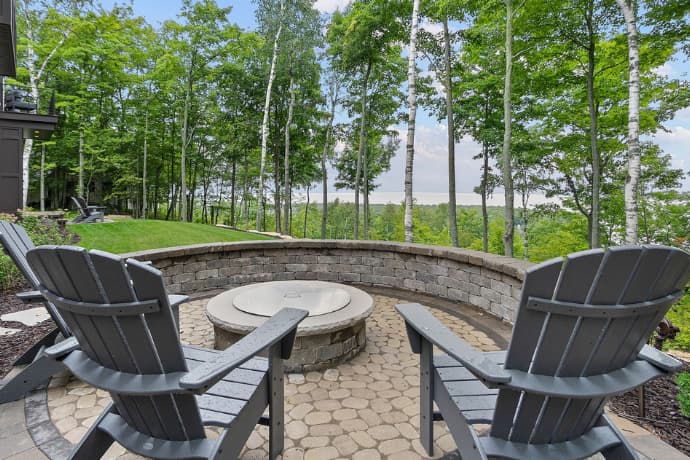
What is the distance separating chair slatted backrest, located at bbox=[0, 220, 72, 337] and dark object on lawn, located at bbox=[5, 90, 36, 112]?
30.0 feet

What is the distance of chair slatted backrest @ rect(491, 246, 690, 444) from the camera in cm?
95

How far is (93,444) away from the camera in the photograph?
128 centimetres

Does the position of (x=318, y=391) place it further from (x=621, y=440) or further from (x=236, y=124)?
(x=236, y=124)

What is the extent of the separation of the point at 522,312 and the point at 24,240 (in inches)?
112

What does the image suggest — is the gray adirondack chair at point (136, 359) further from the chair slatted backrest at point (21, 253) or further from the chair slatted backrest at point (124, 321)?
the chair slatted backrest at point (21, 253)

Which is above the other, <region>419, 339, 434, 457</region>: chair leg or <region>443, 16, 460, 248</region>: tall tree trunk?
<region>443, 16, 460, 248</region>: tall tree trunk

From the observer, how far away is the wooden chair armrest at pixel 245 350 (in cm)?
93

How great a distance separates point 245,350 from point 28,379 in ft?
5.68

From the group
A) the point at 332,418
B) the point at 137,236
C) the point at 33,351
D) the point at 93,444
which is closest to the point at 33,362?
the point at 33,351

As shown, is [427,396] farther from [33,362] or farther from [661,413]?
[33,362]

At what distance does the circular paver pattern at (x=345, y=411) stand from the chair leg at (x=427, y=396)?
0.06m

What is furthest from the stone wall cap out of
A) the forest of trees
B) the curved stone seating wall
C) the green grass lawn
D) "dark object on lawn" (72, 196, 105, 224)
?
"dark object on lawn" (72, 196, 105, 224)

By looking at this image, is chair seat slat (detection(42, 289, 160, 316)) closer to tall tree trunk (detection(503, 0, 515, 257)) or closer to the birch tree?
tall tree trunk (detection(503, 0, 515, 257))

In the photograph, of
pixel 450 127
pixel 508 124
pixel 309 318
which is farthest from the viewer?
pixel 450 127
